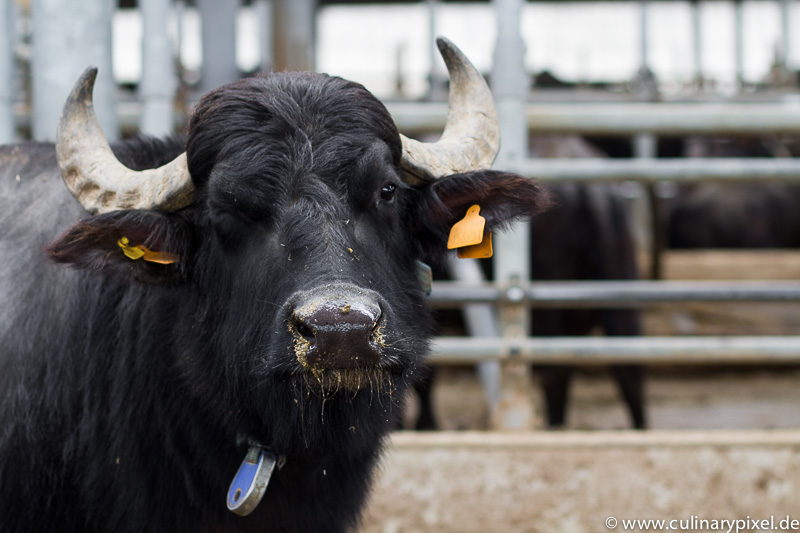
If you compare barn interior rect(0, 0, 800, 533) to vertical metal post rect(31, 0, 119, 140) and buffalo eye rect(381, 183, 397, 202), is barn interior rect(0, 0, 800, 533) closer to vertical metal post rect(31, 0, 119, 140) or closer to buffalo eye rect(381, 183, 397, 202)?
vertical metal post rect(31, 0, 119, 140)

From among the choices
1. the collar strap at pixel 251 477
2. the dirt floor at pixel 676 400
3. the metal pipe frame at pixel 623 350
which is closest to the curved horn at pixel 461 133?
the collar strap at pixel 251 477

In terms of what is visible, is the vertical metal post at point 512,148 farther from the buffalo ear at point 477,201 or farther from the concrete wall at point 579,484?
the buffalo ear at point 477,201

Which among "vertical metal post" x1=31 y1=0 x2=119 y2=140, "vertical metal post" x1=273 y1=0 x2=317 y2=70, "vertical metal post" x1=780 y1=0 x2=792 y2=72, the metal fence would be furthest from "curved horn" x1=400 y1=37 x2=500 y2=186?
"vertical metal post" x1=780 y1=0 x2=792 y2=72

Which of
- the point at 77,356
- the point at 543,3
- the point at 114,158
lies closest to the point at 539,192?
the point at 114,158

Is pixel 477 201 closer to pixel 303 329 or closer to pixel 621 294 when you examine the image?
pixel 303 329

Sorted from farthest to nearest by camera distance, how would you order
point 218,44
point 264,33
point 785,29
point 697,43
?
point 697,43
point 785,29
point 264,33
point 218,44

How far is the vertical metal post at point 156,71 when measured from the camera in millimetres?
4094

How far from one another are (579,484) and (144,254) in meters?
2.50

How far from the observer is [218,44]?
4.89 m

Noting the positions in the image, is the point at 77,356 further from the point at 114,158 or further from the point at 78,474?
the point at 114,158

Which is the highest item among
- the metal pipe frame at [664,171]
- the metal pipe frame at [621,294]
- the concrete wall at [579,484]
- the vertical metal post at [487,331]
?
the metal pipe frame at [664,171]

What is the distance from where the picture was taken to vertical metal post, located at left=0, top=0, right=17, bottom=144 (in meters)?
3.91

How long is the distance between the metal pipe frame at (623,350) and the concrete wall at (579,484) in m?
0.40

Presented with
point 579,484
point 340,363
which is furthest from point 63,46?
point 579,484
